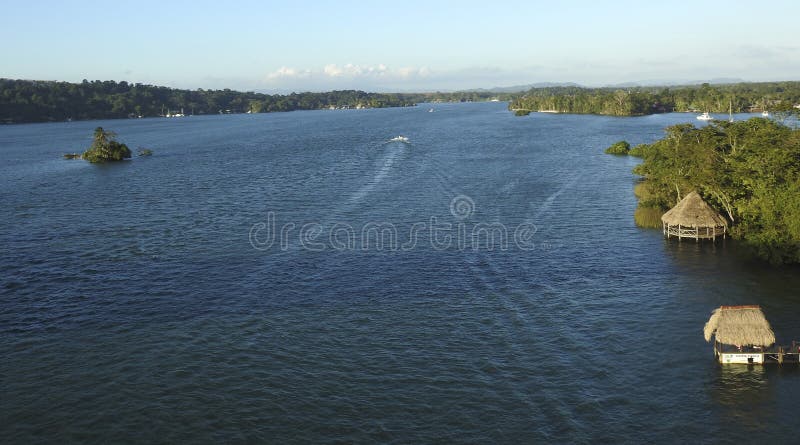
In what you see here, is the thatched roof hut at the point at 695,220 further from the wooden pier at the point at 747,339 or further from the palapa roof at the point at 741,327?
the palapa roof at the point at 741,327

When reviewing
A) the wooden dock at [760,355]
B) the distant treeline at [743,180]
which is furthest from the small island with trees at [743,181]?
the wooden dock at [760,355]

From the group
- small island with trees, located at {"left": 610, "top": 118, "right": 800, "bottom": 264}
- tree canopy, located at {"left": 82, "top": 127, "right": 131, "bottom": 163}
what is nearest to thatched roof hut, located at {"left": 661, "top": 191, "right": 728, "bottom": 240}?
small island with trees, located at {"left": 610, "top": 118, "right": 800, "bottom": 264}

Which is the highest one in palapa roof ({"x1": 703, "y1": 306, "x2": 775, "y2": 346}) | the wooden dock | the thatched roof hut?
the thatched roof hut

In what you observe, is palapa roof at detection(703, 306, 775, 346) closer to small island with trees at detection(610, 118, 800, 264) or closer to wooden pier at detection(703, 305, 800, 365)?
wooden pier at detection(703, 305, 800, 365)

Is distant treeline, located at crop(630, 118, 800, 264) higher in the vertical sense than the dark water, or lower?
higher

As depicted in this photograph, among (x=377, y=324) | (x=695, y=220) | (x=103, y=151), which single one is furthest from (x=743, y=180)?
(x=103, y=151)

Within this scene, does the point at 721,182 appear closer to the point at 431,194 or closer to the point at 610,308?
the point at 610,308

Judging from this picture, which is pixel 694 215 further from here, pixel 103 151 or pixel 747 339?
pixel 103 151
